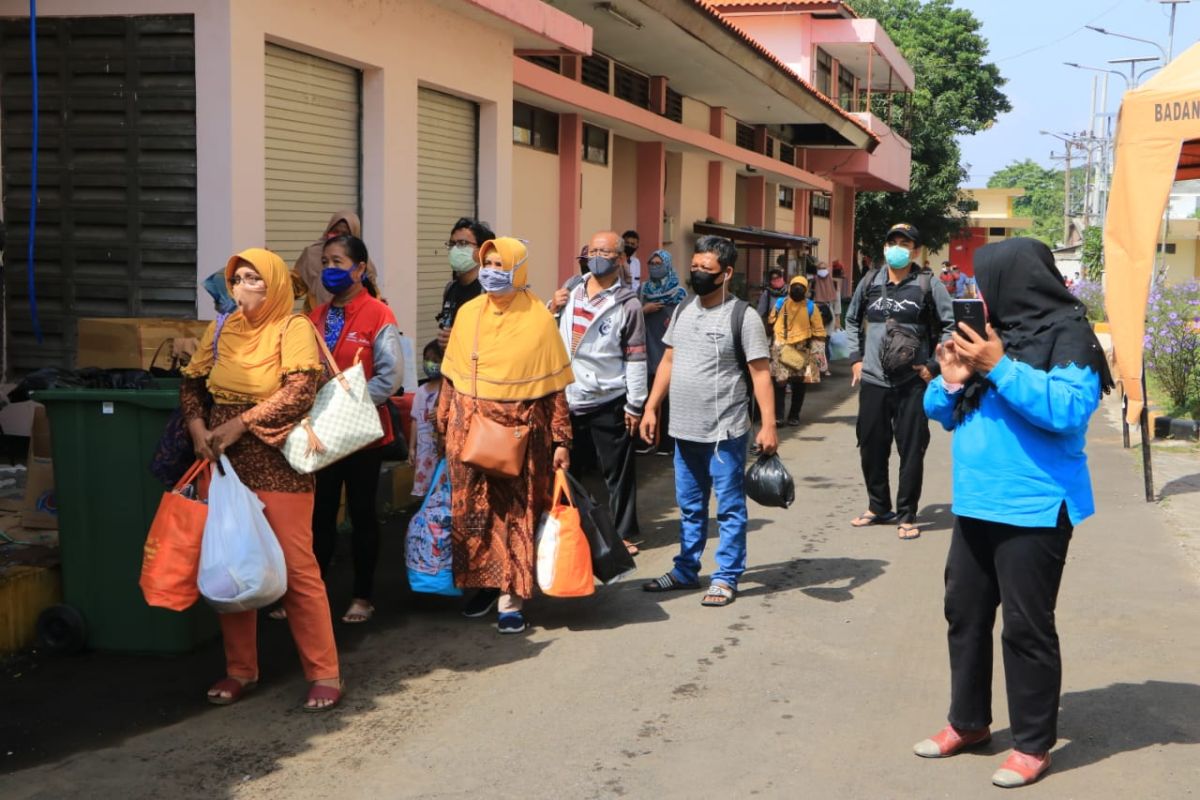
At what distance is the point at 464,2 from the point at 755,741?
7173mm

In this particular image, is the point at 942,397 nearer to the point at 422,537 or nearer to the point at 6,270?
the point at 422,537

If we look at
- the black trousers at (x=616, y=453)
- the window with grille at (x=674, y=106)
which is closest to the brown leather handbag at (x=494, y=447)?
the black trousers at (x=616, y=453)

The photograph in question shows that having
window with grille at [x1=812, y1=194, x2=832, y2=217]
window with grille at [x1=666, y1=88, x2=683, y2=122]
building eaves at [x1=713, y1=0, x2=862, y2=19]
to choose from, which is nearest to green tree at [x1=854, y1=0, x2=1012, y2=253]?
window with grille at [x1=812, y1=194, x2=832, y2=217]

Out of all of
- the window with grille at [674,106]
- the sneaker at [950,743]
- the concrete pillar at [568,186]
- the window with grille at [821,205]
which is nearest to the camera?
the sneaker at [950,743]

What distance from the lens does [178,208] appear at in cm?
Result: 792

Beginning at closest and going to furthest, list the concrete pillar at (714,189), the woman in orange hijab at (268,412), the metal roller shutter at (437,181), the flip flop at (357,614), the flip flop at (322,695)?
the woman in orange hijab at (268,412)
the flip flop at (322,695)
the flip flop at (357,614)
the metal roller shutter at (437,181)
the concrete pillar at (714,189)

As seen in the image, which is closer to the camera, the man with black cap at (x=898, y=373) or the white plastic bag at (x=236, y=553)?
the white plastic bag at (x=236, y=553)

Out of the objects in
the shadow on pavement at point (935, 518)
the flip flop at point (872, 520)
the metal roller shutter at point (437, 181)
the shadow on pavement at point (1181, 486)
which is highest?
the metal roller shutter at point (437, 181)

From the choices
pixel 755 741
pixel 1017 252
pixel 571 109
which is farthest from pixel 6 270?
pixel 571 109

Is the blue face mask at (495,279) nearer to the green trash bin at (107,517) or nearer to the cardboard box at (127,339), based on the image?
the green trash bin at (107,517)

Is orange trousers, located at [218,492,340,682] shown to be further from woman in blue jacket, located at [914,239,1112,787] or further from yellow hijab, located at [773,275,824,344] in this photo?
yellow hijab, located at [773,275,824,344]

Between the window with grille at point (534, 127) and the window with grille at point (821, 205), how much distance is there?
18539 millimetres

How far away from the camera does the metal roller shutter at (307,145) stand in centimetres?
866

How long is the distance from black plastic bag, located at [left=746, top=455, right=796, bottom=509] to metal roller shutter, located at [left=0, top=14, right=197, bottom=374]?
3775mm
